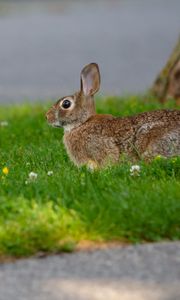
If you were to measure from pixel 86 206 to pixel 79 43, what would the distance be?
1261 centimetres

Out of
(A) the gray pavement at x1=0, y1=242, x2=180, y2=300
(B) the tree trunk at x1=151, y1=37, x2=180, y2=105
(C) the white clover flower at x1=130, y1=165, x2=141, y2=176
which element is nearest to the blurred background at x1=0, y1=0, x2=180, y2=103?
(B) the tree trunk at x1=151, y1=37, x2=180, y2=105

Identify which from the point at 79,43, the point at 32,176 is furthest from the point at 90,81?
the point at 79,43

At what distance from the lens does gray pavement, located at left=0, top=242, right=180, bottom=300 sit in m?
5.20

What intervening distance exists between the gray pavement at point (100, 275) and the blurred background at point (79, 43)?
27.1ft

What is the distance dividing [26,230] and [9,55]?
12.1 m

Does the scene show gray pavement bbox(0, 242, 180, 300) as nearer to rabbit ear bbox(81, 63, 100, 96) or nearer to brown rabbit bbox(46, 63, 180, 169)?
brown rabbit bbox(46, 63, 180, 169)

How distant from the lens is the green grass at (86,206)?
5.98 m

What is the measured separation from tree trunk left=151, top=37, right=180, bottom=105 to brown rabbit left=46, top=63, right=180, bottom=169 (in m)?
2.78

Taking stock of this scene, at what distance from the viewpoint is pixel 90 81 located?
8227mm

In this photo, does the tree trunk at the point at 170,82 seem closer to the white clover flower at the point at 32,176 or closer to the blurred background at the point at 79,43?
the blurred background at the point at 79,43

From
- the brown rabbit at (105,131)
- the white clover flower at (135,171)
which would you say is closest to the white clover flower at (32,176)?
the white clover flower at (135,171)

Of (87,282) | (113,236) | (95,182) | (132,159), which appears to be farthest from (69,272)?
(132,159)

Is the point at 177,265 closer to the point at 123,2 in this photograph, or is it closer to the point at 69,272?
the point at 69,272

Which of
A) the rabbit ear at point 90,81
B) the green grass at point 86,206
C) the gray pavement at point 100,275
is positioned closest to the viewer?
the gray pavement at point 100,275
